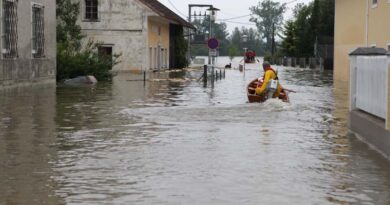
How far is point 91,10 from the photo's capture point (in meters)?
51.9

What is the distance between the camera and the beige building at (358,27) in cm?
2898

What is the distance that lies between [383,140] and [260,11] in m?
178

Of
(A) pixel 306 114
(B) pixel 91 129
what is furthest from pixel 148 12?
(B) pixel 91 129

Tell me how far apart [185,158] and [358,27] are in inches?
1095

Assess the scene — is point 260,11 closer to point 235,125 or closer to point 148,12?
point 148,12

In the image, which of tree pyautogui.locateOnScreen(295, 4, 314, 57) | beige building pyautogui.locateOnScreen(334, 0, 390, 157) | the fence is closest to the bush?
beige building pyautogui.locateOnScreen(334, 0, 390, 157)

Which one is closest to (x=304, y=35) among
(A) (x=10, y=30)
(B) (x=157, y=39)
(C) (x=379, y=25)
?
(B) (x=157, y=39)

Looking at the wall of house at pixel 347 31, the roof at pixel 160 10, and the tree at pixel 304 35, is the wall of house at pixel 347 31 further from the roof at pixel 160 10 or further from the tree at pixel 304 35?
the tree at pixel 304 35

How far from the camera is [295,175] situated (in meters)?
8.62

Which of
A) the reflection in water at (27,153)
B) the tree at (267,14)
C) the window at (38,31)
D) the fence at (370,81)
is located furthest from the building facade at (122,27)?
Answer: the tree at (267,14)

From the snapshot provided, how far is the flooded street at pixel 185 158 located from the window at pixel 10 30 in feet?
28.0

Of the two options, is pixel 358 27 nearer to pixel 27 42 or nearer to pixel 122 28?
pixel 27 42

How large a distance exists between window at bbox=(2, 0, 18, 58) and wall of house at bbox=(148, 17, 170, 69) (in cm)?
2679

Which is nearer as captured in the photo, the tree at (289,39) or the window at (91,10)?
the window at (91,10)
